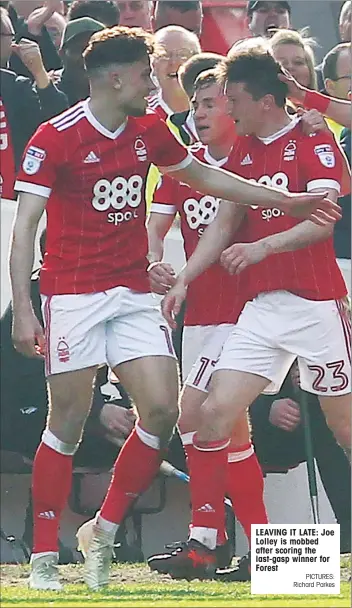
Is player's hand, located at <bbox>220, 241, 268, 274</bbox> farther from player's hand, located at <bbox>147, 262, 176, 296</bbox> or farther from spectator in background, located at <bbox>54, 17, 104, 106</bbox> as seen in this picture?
spectator in background, located at <bbox>54, 17, 104, 106</bbox>

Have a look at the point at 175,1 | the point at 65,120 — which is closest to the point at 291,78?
the point at 175,1

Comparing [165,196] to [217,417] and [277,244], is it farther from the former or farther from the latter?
[217,417]

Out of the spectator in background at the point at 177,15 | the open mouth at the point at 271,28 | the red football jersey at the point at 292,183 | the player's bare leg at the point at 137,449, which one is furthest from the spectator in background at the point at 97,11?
the player's bare leg at the point at 137,449

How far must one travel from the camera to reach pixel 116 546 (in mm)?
4336

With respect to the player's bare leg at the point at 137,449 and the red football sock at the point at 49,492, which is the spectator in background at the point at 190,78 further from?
the red football sock at the point at 49,492

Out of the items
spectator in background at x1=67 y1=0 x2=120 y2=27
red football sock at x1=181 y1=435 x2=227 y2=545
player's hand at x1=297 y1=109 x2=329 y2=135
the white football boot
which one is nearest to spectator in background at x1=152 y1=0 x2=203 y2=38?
spectator in background at x1=67 y1=0 x2=120 y2=27

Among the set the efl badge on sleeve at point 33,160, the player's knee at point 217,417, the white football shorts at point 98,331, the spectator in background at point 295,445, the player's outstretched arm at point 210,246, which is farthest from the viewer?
the spectator in background at point 295,445

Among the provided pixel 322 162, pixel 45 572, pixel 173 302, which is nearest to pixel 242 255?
pixel 173 302

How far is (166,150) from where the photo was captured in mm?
4211

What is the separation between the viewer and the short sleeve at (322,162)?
4.29 meters

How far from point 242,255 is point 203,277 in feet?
0.61

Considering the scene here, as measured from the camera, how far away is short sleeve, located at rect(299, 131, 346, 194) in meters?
4.29

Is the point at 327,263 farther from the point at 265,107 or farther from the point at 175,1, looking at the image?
the point at 175,1

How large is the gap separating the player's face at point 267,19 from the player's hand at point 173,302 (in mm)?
872
